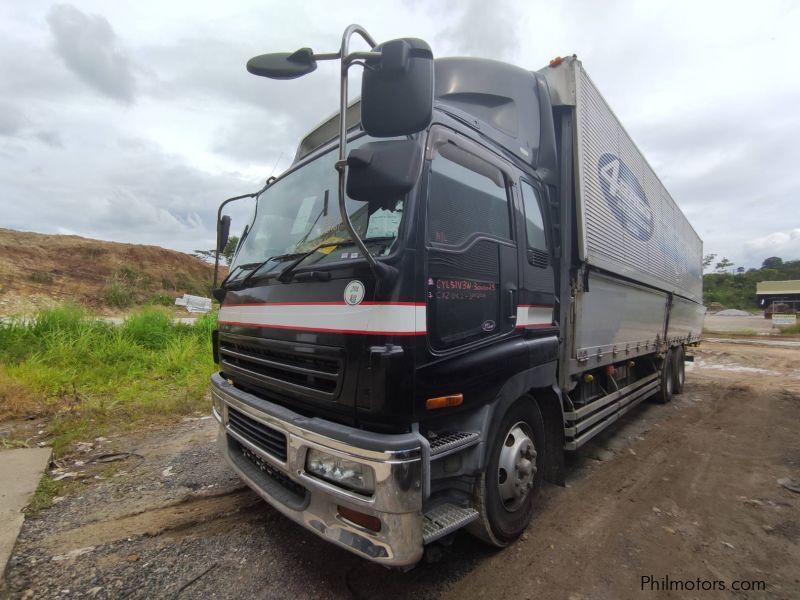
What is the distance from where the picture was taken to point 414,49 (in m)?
1.72

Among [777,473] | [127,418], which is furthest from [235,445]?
[777,473]

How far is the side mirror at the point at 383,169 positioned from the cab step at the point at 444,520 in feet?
4.97

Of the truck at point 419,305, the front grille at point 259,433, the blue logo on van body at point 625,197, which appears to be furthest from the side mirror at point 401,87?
the blue logo on van body at point 625,197

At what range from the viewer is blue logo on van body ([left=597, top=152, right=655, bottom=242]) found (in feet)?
12.8

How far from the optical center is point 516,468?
97.7 inches

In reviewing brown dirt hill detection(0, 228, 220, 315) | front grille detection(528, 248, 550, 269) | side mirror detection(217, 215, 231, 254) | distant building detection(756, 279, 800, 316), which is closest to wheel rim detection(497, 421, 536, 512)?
front grille detection(528, 248, 550, 269)

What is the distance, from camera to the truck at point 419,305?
1785 mm

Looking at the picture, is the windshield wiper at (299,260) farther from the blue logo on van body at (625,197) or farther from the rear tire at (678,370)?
the rear tire at (678,370)

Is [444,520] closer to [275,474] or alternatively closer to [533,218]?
[275,474]

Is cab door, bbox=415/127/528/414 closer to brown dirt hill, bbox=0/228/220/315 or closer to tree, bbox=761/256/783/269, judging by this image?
brown dirt hill, bbox=0/228/220/315

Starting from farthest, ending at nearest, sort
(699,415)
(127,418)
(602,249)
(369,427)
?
1. (699,415)
2. (127,418)
3. (602,249)
4. (369,427)

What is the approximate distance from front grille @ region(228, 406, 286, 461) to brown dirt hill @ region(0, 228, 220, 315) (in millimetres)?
16836

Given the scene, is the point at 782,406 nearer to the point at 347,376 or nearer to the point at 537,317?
the point at 537,317

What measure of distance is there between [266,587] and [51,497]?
2.17 m
